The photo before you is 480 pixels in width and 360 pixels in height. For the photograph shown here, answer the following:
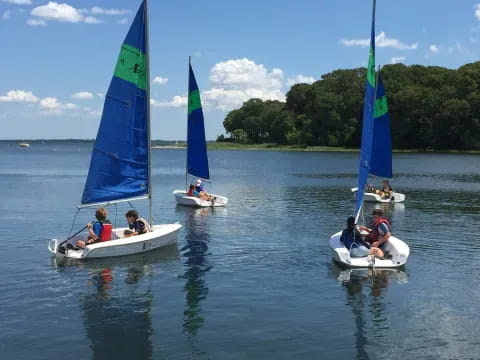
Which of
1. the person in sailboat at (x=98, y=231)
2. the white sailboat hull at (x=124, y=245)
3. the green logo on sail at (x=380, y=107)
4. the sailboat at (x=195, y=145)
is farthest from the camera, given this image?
the sailboat at (x=195, y=145)

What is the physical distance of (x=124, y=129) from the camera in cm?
2167

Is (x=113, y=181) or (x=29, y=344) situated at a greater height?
(x=113, y=181)

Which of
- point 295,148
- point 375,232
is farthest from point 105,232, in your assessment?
point 295,148

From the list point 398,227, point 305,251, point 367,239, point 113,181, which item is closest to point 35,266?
point 113,181

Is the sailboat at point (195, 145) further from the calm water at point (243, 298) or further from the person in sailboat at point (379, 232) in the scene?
the person in sailboat at point (379, 232)

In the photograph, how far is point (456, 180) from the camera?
58.3 meters

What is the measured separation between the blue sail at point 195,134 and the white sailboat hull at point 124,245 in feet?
50.0

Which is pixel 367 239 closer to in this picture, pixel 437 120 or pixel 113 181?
pixel 113 181

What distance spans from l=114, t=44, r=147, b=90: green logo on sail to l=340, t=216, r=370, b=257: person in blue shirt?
9723 millimetres

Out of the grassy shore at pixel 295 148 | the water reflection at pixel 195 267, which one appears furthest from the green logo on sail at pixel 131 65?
the grassy shore at pixel 295 148

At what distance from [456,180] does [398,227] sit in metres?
32.6

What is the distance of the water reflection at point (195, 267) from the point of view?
14.2 metres

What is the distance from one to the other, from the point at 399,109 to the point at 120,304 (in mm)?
123860

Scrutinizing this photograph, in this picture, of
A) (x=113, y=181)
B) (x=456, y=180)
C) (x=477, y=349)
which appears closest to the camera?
(x=477, y=349)
